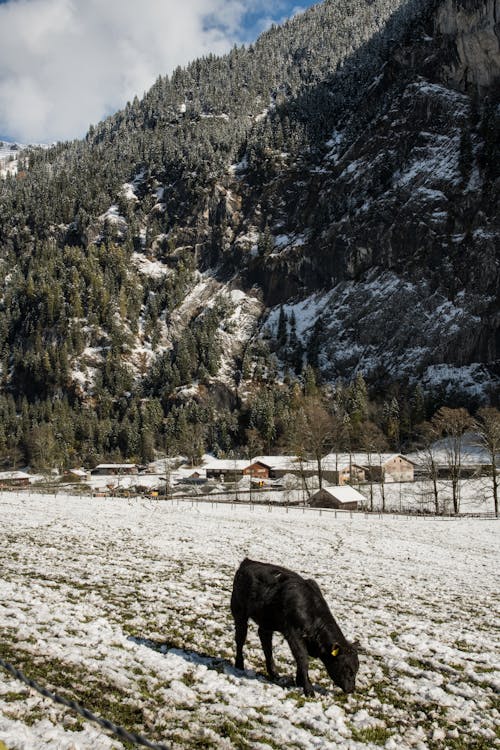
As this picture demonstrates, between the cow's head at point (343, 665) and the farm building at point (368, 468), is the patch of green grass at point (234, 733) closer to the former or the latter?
the cow's head at point (343, 665)

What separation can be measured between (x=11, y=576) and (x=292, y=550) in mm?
14582

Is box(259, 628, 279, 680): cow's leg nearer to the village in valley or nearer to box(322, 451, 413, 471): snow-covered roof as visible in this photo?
the village in valley

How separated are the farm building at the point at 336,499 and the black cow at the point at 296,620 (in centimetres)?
5623

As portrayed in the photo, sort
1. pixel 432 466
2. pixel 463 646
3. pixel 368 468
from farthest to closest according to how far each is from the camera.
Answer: pixel 368 468 < pixel 432 466 < pixel 463 646

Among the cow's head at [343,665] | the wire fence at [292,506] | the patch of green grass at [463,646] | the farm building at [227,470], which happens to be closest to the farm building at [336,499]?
the wire fence at [292,506]

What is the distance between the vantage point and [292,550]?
25500mm

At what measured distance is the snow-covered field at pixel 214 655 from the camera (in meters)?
6.77

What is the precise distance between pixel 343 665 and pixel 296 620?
1.05 meters

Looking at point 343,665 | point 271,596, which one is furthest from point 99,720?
point 343,665

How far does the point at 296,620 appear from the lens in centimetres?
826

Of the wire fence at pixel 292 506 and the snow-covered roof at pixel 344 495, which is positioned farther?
the snow-covered roof at pixel 344 495

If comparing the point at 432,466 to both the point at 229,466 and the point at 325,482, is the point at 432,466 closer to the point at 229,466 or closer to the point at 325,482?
the point at 325,482

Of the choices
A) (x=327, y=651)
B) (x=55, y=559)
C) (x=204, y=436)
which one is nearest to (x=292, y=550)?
(x=55, y=559)

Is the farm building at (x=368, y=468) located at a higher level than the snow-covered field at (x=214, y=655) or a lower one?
lower
